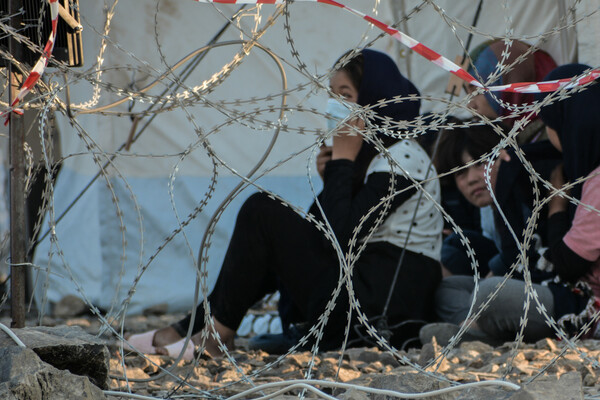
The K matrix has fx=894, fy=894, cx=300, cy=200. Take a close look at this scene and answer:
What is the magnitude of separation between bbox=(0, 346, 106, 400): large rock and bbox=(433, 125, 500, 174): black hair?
2.46 m

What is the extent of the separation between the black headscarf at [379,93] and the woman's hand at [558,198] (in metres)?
0.56

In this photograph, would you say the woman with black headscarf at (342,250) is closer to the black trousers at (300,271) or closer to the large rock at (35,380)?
the black trousers at (300,271)

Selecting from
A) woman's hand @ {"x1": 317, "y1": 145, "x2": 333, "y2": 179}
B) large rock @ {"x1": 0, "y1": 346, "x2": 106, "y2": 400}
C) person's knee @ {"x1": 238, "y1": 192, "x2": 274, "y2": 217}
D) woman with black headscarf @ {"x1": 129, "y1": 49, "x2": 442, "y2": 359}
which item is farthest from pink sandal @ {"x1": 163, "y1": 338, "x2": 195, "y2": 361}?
large rock @ {"x1": 0, "y1": 346, "x2": 106, "y2": 400}

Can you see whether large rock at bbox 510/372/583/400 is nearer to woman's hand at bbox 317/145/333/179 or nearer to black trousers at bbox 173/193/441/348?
black trousers at bbox 173/193/441/348

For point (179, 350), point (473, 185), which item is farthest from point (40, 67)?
point (473, 185)

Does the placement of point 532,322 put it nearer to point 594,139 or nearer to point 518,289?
point 518,289

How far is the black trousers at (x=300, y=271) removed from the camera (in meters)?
3.06

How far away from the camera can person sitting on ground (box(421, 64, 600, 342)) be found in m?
2.95

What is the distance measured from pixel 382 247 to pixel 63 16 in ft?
4.84

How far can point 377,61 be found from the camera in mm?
3281

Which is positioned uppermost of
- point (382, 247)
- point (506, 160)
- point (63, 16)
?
point (63, 16)

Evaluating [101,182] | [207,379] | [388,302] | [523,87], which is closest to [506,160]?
[388,302]

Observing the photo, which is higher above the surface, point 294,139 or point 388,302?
point 294,139

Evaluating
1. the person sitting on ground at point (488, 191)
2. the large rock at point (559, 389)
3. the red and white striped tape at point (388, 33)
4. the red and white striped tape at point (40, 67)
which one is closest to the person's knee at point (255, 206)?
the person sitting on ground at point (488, 191)
